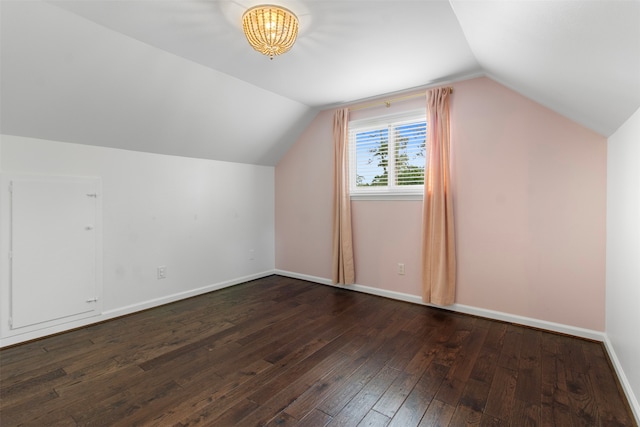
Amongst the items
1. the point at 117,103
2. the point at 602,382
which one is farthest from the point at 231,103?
the point at 602,382

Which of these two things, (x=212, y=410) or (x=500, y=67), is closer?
(x=212, y=410)

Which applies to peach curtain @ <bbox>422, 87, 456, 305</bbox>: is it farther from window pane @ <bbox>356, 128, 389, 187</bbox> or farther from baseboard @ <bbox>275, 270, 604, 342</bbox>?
window pane @ <bbox>356, 128, 389, 187</bbox>

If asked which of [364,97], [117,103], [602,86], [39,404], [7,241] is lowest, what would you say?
[39,404]

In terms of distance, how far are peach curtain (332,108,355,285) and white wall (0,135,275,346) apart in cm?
131

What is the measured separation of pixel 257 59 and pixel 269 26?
2.50ft

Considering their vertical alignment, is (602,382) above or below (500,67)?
below

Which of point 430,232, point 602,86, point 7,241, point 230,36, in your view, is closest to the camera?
point 602,86

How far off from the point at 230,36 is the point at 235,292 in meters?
2.91

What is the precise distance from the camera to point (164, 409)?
5.55 feet

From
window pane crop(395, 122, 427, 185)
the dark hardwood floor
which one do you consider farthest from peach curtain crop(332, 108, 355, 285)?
the dark hardwood floor

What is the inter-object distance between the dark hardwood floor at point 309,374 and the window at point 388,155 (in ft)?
4.95

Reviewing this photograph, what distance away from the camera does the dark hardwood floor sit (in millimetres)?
1651

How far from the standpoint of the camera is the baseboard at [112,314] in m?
2.49

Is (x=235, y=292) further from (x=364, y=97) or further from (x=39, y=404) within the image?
(x=364, y=97)
